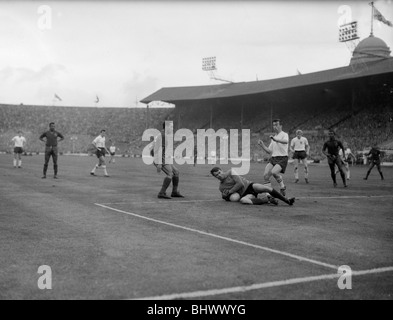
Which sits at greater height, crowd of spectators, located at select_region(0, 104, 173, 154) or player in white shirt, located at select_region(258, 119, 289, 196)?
crowd of spectators, located at select_region(0, 104, 173, 154)

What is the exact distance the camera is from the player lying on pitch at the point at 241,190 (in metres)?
11.1

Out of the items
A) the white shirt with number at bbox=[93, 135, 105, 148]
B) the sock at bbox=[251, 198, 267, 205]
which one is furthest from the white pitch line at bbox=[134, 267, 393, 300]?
the white shirt with number at bbox=[93, 135, 105, 148]

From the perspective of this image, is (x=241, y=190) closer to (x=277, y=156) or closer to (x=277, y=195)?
(x=277, y=195)

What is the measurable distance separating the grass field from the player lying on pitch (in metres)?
0.35

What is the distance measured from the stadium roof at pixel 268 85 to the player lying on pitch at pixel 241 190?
36.2m

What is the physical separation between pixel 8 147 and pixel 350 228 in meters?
71.8

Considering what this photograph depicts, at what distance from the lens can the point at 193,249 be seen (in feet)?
20.7

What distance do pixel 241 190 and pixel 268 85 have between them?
159 ft

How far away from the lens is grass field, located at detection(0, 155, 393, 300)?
459cm

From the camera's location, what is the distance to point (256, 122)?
6106 centimetres

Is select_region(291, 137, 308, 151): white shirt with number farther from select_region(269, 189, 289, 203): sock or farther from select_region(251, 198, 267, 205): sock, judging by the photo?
select_region(269, 189, 289, 203): sock

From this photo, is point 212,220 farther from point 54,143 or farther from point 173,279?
point 54,143

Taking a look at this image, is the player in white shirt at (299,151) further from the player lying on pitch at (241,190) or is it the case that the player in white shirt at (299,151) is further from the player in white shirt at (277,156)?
the player lying on pitch at (241,190)
